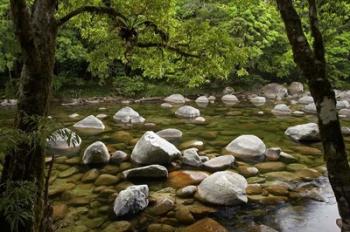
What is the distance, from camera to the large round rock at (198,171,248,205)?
698 cm

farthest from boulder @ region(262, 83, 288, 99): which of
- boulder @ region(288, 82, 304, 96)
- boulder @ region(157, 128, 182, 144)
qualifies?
boulder @ region(157, 128, 182, 144)

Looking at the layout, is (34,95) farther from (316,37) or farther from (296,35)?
(316,37)

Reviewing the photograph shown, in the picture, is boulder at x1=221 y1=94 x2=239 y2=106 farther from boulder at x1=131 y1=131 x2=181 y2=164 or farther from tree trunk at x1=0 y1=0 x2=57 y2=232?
tree trunk at x1=0 y1=0 x2=57 y2=232

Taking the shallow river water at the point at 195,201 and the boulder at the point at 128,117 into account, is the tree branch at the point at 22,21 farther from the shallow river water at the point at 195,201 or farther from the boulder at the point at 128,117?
the boulder at the point at 128,117

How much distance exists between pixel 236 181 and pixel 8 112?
472 inches

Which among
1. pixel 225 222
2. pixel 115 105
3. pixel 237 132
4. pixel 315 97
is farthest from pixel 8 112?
pixel 315 97

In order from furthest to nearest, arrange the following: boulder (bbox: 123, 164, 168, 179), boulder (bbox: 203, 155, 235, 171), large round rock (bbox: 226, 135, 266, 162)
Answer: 1. large round rock (bbox: 226, 135, 266, 162)
2. boulder (bbox: 203, 155, 235, 171)
3. boulder (bbox: 123, 164, 168, 179)

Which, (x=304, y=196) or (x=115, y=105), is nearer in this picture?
(x=304, y=196)

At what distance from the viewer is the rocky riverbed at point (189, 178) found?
251 inches

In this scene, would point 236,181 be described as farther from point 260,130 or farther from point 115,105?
point 115,105

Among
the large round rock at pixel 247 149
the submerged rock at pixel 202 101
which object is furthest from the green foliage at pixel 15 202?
the submerged rock at pixel 202 101

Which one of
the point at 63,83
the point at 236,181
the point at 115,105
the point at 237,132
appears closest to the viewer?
the point at 236,181

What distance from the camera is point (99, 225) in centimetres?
618

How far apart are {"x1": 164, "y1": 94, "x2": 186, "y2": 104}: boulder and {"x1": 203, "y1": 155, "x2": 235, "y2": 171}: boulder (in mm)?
11180
